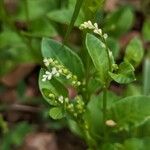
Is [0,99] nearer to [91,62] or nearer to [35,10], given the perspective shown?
[35,10]

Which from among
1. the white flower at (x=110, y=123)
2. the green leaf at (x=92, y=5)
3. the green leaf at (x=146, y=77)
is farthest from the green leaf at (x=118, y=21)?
the green leaf at (x=92, y=5)

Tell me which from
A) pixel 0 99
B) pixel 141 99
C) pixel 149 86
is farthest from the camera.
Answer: pixel 0 99

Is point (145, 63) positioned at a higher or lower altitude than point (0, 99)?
higher

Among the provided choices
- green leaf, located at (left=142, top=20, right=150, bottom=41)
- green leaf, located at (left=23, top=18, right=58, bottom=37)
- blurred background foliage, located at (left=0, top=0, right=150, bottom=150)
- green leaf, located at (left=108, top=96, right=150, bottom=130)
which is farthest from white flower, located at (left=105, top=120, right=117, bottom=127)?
green leaf, located at (left=142, top=20, right=150, bottom=41)

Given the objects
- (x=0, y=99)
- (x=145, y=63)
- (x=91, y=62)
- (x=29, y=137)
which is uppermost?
(x=91, y=62)

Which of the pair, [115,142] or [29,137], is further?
[29,137]

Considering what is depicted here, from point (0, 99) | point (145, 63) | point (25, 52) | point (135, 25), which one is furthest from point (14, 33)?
point (135, 25)

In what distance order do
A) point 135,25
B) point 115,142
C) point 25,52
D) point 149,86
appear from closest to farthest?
1. point 115,142
2. point 149,86
3. point 25,52
4. point 135,25

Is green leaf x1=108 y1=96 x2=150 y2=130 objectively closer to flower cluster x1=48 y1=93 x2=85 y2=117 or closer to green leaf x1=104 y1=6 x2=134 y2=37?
flower cluster x1=48 y1=93 x2=85 y2=117
